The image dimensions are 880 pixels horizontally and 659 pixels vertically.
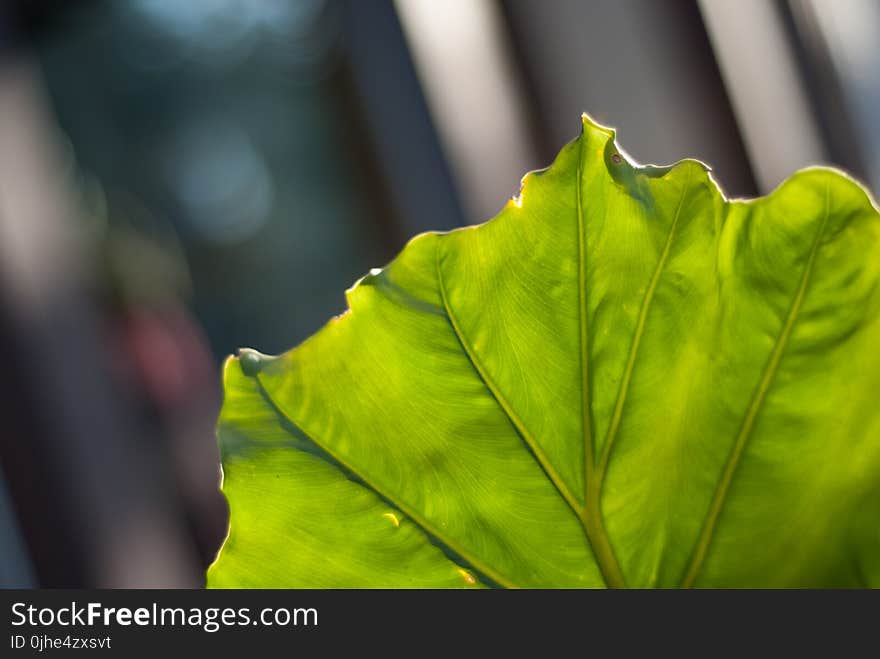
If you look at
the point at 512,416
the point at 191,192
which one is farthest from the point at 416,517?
the point at 191,192

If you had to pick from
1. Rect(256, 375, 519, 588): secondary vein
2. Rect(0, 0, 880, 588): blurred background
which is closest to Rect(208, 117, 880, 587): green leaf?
Rect(256, 375, 519, 588): secondary vein

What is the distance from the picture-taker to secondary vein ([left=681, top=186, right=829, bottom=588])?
1.17ft

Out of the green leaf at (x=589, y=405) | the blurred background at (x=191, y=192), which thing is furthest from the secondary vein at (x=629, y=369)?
the blurred background at (x=191, y=192)

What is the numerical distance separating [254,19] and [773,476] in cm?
247

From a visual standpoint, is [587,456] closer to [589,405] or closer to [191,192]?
[589,405]

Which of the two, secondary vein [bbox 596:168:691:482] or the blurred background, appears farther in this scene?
the blurred background

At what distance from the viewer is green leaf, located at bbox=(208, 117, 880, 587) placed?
35cm

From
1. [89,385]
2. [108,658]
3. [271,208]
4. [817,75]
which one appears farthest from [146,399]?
[108,658]

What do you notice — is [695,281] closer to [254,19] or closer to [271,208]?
[271,208]

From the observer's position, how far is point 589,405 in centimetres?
39

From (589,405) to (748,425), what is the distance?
0.08m

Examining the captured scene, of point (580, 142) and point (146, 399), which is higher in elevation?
point (580, 142)

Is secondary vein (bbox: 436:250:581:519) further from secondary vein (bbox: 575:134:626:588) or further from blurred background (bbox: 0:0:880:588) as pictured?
blurred background (bbox: 0:0:880:588)

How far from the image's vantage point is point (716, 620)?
1.10 ft
